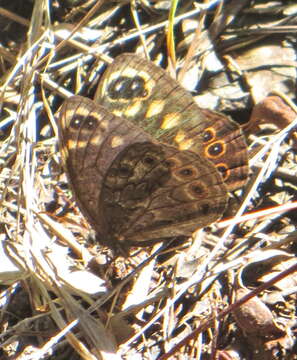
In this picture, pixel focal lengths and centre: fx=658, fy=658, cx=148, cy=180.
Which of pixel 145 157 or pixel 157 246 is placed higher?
pixel 145 157

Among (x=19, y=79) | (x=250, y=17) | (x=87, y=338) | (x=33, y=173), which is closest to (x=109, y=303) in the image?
(x=87, y=338)

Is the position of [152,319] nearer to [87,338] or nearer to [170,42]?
[87,338]

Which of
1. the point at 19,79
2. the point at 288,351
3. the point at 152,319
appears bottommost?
the point at 288,351

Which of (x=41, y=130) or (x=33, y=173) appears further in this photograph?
(x=41, y=130)

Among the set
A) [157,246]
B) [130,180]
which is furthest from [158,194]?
[157,246]

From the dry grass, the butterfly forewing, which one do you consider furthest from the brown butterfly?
the dry grass

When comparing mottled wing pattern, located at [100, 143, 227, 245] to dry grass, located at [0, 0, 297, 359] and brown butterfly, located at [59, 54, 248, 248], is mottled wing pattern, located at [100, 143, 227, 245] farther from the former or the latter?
dry grass, located at [0, 0, 297, 359]

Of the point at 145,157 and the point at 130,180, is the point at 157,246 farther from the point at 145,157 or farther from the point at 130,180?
the point at 145,157
